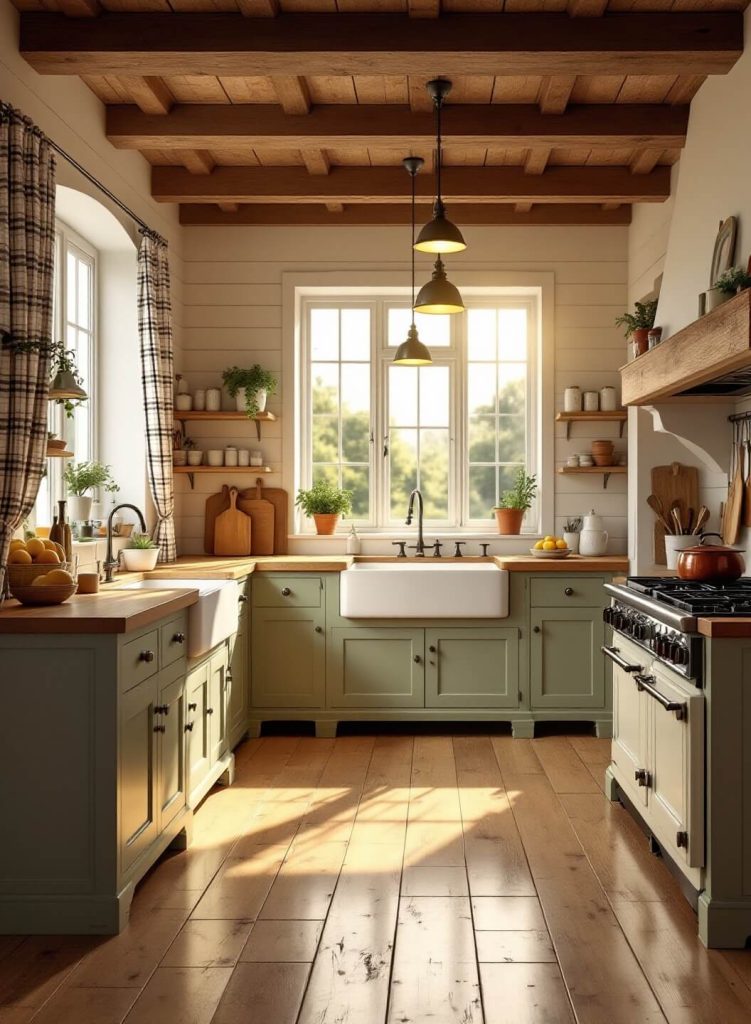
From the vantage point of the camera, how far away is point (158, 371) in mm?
4875

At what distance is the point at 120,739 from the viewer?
9.04ft

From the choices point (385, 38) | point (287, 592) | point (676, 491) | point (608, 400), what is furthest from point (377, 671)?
point (385, 38)

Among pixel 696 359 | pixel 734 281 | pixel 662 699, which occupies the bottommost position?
pixel 662 699

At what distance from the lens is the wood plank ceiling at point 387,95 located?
11.4ft

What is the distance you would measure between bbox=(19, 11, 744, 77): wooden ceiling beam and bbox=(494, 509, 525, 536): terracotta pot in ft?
8.80

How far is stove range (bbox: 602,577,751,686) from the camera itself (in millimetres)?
2764

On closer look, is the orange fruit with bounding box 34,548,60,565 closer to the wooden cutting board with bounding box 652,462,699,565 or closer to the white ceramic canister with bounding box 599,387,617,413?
the wooden cutting board with bounding box 652,462,699,565

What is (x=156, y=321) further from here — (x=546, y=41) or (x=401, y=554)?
(x=546, y=41)

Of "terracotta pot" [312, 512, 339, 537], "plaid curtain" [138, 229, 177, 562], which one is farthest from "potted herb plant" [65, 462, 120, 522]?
"terracotta pot" [312, 512, 339, 537]

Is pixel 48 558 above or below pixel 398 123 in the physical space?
below

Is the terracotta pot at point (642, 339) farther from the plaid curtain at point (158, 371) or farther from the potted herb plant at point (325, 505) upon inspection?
the plaid curtain at point (158, 371)

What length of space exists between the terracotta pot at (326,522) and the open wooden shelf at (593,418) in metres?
1.47

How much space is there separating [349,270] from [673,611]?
3.48m

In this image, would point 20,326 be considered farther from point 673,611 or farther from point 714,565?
point 714,565
